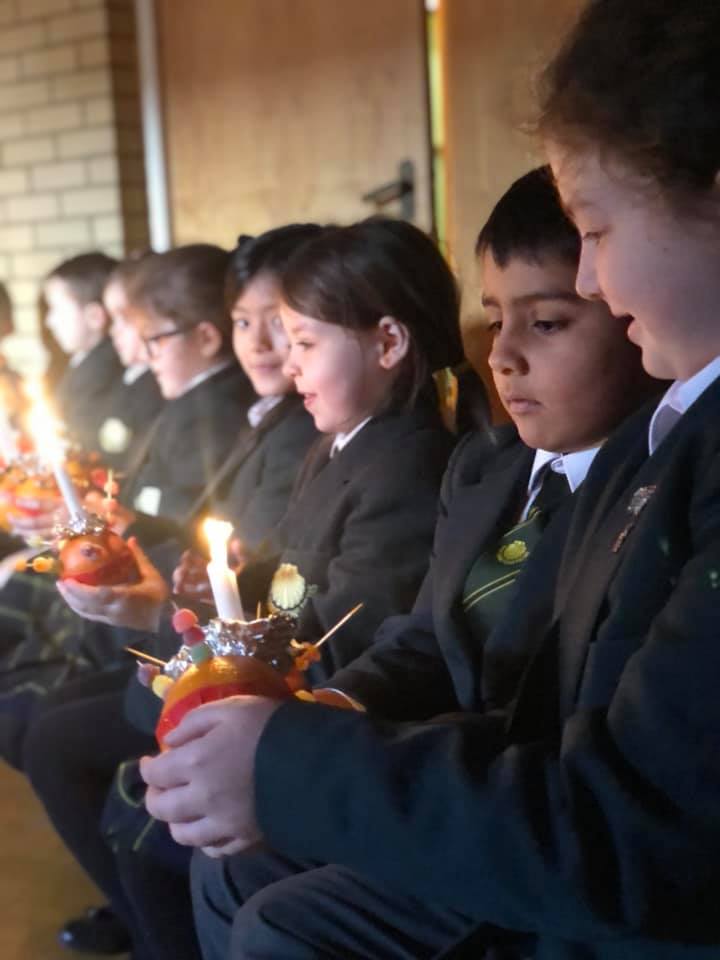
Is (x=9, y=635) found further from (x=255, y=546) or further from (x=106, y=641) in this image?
(x=255, y=546)

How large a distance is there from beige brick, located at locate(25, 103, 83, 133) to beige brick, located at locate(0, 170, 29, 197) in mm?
163

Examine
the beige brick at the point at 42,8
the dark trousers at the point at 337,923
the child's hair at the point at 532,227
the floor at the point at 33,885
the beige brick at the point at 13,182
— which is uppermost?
the beige brick at the point at 42,8

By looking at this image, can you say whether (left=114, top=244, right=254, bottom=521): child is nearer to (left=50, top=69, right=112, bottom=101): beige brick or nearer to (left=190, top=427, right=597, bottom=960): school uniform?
(left=190, top=427, right=597, bottom=960): school uniform

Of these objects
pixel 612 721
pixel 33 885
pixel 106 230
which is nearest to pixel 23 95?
pixel 106 230

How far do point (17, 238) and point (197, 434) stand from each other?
6.36 ft

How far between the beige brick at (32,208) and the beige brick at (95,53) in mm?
469

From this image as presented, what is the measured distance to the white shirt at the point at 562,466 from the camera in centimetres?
116

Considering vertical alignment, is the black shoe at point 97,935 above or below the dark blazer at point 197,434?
below

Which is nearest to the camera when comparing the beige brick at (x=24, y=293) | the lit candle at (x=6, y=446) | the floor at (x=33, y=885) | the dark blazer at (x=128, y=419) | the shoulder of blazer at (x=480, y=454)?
the shoulder of blazer at (x=480, y=454)

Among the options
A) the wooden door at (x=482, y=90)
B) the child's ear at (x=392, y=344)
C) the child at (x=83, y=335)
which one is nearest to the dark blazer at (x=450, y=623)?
the child's ear at (x=392, y=344)

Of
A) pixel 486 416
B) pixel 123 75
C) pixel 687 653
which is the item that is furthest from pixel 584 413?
pixel 123 75

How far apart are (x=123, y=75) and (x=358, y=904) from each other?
3.05m

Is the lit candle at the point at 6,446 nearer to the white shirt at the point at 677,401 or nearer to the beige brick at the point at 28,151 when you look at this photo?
the white shirt at the point at 677,401

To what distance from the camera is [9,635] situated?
2.16 metres
